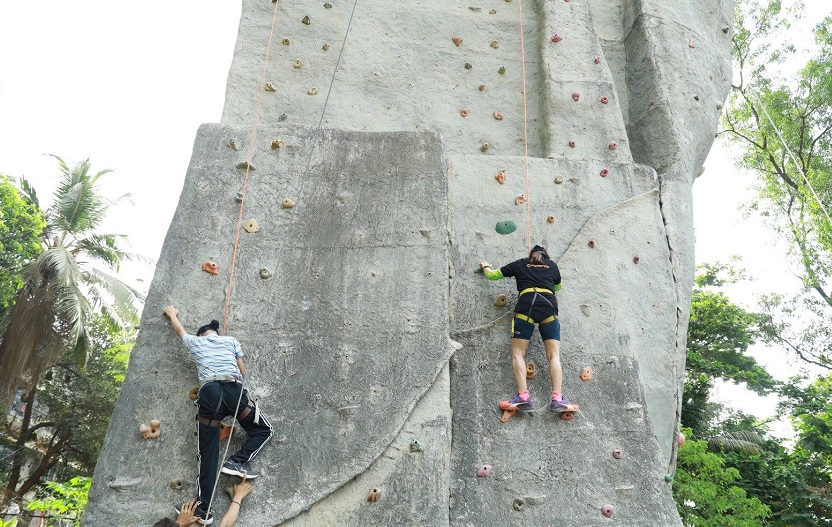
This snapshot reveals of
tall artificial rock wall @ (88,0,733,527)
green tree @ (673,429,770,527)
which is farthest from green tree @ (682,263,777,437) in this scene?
tall artificial rock wall @ (88,0,733,527)

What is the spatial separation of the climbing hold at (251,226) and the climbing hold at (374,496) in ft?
5.90

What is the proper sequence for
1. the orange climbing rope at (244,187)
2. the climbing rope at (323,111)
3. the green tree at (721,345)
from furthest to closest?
the green tree at (721,345), the climbing rope at (323,111), the orange climbing rope at (244,187)

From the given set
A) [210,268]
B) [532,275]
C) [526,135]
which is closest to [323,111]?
[526,135]

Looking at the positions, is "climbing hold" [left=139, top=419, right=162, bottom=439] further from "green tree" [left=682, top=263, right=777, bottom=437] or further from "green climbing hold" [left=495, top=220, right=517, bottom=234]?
"green tree" [left=682, top=263, right=777, bottom=437]

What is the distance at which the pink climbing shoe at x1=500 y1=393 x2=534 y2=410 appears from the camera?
158 inches

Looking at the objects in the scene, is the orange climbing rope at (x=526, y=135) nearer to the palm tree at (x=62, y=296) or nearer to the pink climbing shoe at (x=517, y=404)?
the pink climbing shoe at (x=517, y=404)

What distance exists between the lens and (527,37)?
6320mm

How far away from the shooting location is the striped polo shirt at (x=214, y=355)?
3498 mm

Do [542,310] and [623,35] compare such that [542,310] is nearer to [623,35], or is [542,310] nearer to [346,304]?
[346,304]

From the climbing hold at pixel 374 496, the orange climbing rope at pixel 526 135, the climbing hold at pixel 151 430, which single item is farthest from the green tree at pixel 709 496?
the climbing hold at pixel 151 430

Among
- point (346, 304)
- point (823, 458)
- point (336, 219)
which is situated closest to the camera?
point (346, 304)

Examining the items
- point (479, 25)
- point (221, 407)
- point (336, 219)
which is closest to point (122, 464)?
point (221, 407)

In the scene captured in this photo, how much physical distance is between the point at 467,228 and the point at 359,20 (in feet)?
8.00

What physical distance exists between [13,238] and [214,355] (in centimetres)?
924
